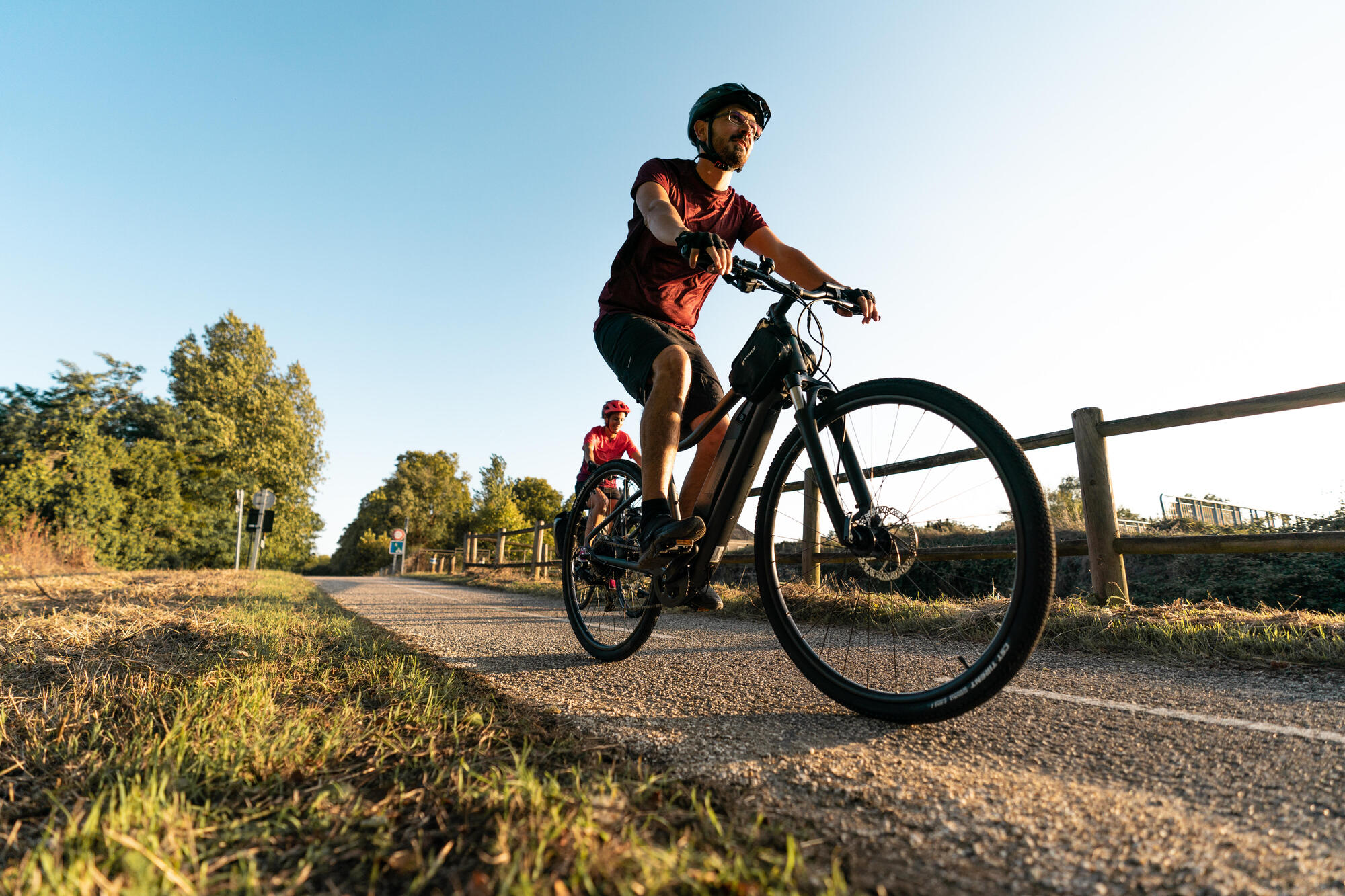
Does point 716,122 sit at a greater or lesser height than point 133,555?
greater

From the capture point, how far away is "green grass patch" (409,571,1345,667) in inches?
105

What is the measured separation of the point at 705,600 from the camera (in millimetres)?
2414

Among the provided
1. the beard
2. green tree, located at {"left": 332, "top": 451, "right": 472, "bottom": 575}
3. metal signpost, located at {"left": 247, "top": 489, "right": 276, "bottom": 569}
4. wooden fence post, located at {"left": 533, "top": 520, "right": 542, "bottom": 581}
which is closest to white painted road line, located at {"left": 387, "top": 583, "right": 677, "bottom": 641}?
the beard

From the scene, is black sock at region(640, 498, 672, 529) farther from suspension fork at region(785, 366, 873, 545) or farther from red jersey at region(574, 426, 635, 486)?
red jersey at region(574, 426, 635, 486)

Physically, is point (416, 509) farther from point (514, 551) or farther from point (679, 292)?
point (679, 292)

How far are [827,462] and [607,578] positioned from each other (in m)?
1.59

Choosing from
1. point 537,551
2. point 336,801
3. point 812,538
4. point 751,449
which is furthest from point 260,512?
point 336,801

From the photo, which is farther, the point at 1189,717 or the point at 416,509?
the point at 416,509

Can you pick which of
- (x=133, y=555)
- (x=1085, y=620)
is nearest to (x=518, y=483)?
(x=133, y=555)

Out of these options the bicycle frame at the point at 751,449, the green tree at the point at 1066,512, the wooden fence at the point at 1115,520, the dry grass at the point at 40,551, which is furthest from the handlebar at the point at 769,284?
the dry grass at the point at 40,551

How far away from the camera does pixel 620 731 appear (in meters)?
1.50

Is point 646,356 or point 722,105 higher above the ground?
point 722,105

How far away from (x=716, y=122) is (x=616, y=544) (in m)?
1.98

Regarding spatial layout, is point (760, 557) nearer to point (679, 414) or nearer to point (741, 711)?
point (741, 711)
